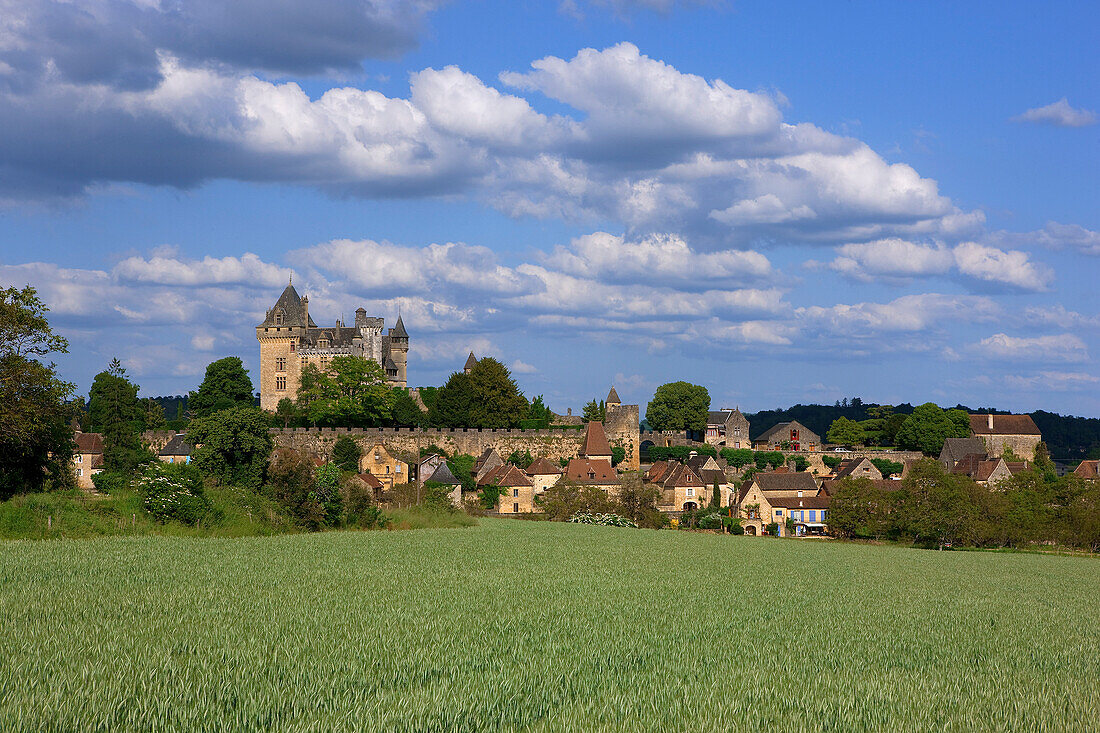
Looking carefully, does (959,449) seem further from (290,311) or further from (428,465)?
(290,311)

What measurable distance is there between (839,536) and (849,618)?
151ft

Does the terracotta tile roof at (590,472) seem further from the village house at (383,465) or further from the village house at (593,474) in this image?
the village house at (383,465)

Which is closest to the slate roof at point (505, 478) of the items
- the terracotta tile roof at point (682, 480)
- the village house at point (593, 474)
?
the village house at point (593, 474)

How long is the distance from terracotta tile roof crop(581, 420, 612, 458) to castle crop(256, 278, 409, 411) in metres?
21.9

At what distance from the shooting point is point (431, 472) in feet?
238

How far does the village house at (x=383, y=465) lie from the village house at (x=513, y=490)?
23.1 ft

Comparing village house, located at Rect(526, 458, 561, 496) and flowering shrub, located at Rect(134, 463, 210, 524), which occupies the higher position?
flowering shrub, located at Rect(134, 463, 210, 524)

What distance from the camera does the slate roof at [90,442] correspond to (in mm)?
75062

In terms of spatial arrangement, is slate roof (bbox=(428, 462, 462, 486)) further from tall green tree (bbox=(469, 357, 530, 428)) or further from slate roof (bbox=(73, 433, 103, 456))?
slate roof (bbox=(73, 433, 103, 456))

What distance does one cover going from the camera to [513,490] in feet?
229

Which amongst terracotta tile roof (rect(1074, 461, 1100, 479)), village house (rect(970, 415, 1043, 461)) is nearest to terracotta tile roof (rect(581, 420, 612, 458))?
terracotta tile roof (rect(1074, 461, 1100, 479))

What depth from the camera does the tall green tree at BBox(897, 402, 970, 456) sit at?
100188mm

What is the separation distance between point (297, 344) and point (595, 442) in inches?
1311

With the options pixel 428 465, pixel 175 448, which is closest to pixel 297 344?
pixel 175 448
